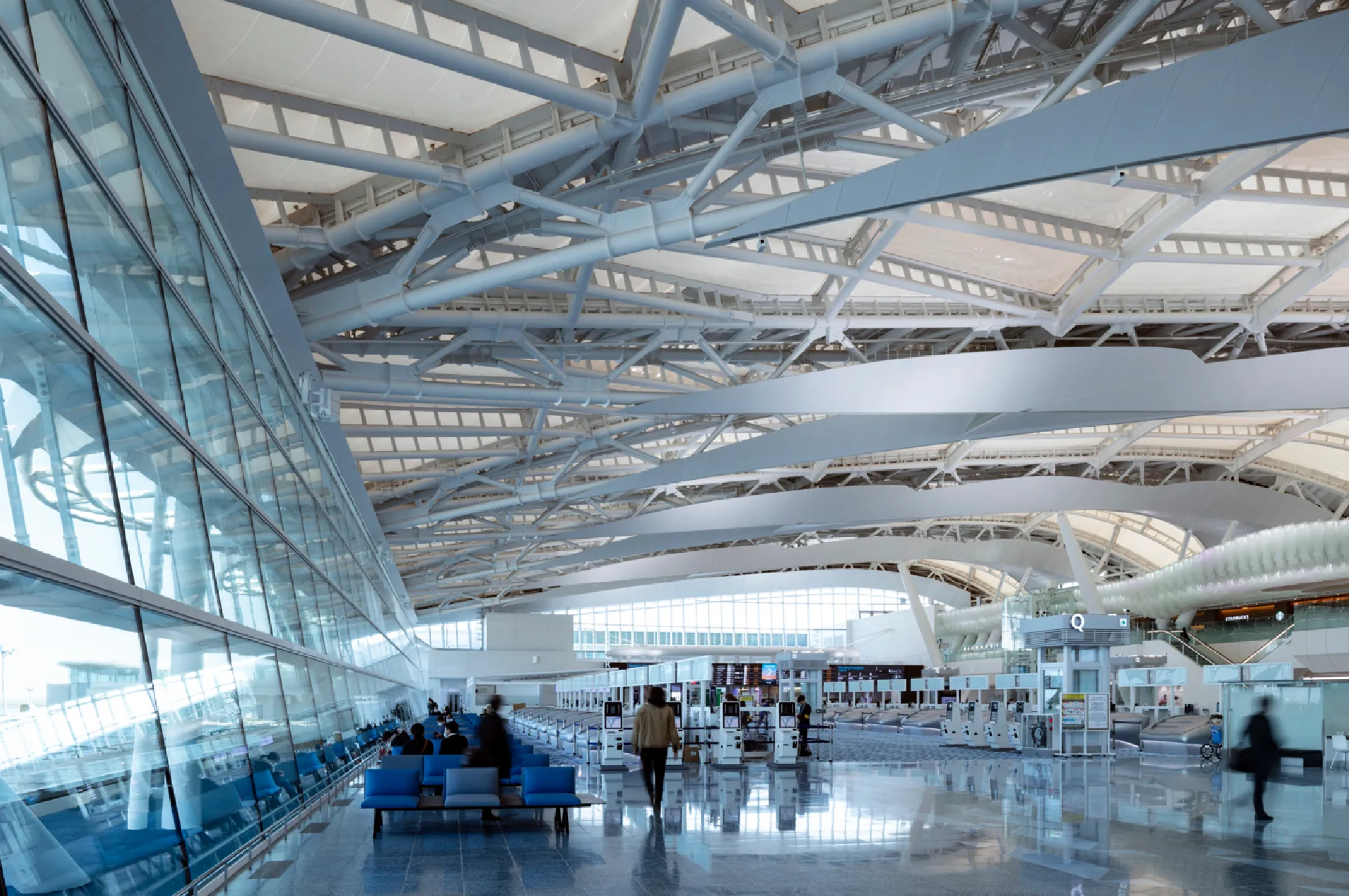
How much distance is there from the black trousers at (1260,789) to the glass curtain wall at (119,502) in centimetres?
1183

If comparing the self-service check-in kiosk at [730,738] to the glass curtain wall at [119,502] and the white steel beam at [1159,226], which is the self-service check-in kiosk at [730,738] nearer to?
the white steel beam at [1159,226]

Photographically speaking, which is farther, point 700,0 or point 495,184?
point 495,184

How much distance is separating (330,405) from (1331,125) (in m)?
15.2

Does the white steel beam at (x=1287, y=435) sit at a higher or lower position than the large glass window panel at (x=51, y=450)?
higher

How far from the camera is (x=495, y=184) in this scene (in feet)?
51.8

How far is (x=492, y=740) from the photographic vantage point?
15.0 metres

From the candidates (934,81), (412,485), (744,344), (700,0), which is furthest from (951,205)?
(412,485)

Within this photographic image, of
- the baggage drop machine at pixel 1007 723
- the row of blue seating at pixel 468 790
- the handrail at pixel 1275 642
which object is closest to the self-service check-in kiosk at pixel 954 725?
the baggage drop machine at pixel 1007 723

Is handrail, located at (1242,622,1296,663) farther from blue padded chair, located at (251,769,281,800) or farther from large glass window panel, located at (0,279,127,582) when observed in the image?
large glass window panel, located at (0,279,127,582)

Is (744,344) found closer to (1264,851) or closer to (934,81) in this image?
(934,81)

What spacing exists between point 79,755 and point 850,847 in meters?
8.04

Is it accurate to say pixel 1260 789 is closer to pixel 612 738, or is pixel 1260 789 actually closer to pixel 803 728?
pixel 612 738

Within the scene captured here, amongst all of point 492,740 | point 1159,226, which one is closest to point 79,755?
point 492,740

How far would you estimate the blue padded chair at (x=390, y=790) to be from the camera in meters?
12.8
